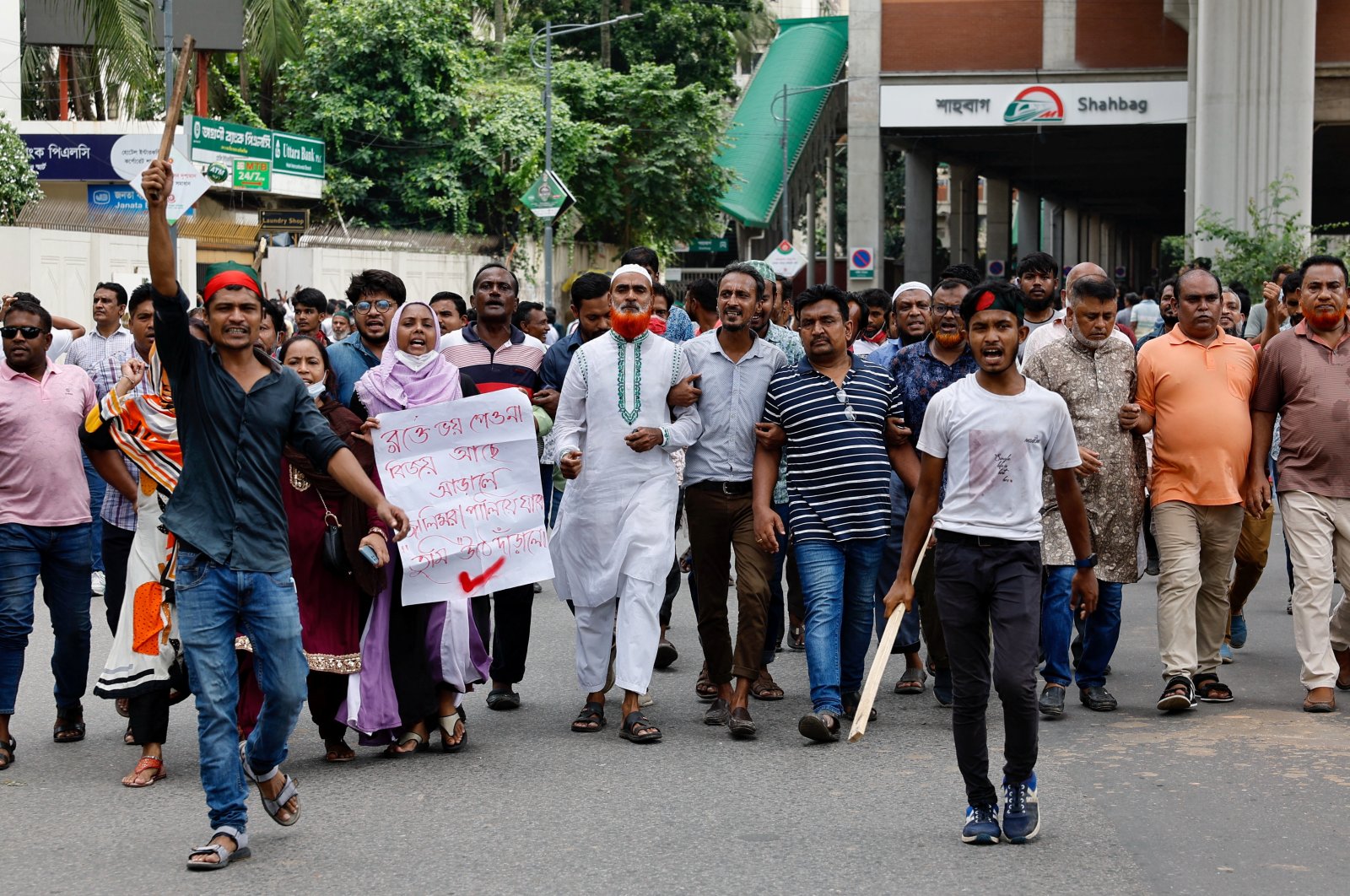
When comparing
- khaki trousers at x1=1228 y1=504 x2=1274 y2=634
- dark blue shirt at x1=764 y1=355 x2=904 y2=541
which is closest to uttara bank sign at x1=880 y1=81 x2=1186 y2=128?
khaki trousers at x1=1228 y1=504 x2=1274 y2=634

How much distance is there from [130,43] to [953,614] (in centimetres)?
2233

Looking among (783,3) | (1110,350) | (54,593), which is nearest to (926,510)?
(1110,350)

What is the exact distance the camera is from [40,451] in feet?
23.9

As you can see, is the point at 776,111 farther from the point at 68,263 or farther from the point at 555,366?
the point at 555,366

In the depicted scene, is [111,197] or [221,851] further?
[111,197]

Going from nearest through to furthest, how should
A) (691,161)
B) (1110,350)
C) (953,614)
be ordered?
(953,614), (1110,350), (691,161)

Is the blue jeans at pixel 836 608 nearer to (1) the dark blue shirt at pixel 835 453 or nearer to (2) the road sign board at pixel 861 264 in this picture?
(1) the dark blue shirt at pixel 835 453

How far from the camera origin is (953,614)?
5.82 metres

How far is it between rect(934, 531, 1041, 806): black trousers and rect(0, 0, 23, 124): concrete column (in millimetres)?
28492

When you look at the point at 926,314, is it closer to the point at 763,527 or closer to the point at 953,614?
the point at 763,527

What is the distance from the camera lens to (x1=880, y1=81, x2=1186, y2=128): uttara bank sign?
117ft

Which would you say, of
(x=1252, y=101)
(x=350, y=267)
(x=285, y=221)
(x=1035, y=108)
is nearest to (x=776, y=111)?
(x=1035, y=108)

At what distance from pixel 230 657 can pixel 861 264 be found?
3014 centimetres

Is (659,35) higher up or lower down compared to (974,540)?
higher up
